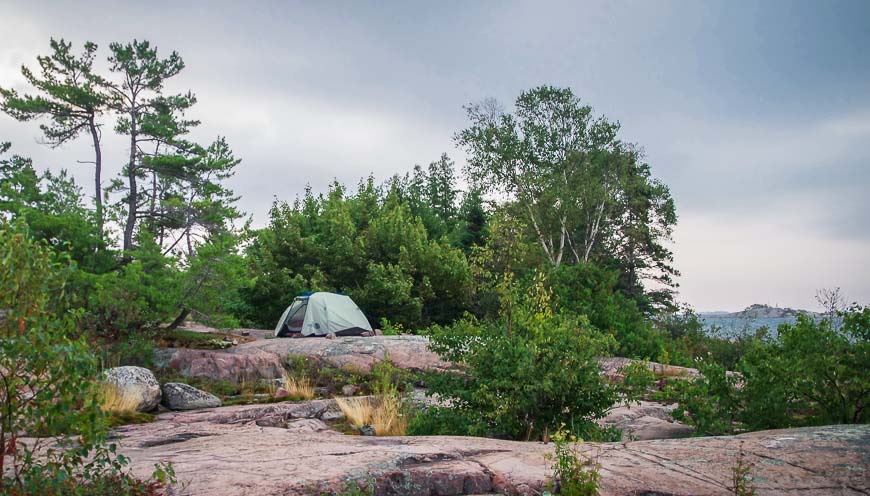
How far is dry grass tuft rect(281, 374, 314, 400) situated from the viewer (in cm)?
1155

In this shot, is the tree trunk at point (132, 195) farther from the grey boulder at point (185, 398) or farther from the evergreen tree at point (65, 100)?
the grey boulder at point (185, 398)

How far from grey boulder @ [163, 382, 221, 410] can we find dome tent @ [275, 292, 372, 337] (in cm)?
819

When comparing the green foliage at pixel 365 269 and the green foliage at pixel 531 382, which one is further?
the green foliage at pixel 365 269

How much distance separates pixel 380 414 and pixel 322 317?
11.6m

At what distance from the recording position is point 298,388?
39.3ft

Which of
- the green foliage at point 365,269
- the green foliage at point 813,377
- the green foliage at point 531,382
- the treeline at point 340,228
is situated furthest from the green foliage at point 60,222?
the green foliage at point 813,377

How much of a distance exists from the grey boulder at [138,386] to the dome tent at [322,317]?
28.5 feet

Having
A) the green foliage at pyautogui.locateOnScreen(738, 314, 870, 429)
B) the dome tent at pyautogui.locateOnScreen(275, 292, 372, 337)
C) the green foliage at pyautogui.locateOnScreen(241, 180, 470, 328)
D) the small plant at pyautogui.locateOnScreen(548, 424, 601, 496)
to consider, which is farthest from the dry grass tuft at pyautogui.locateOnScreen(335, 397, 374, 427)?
the green foliage at pyautogui.locateOnScreen(241, 180, 470, 328)

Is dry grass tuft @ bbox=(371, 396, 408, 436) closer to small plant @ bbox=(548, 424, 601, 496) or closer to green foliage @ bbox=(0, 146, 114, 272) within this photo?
small plant @ bbox=(548, 424, 601, 496)

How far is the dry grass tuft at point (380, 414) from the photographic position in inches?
325

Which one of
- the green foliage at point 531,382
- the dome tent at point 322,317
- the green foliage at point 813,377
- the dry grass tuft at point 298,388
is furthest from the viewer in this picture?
the dome tent at point 322,317

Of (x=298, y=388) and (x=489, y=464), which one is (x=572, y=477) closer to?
(x=489, y=464)

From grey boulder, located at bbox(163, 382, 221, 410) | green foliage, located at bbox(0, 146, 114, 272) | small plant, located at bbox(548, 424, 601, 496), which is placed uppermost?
green foliage, located at bbox(0, 146, 114, 272)

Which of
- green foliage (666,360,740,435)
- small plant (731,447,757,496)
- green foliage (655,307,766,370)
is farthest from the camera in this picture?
green foliage (655,307,766,370)
